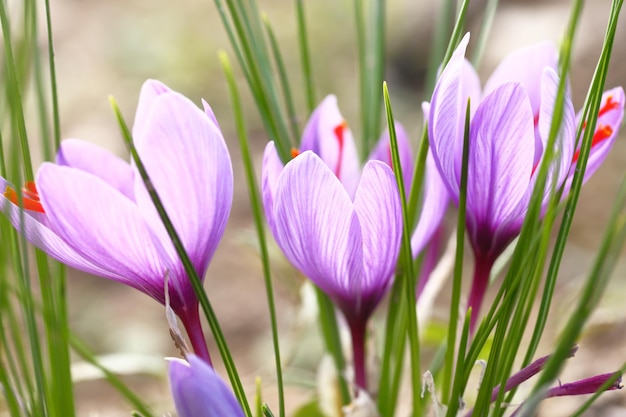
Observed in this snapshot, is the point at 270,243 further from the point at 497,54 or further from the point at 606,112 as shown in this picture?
the point at 497,54

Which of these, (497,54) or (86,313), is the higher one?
(497,54)

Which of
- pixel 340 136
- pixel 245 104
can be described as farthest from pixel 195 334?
pixel 245 104

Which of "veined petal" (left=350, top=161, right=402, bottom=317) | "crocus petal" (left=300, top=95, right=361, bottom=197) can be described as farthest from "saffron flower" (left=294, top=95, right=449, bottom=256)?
"veined petal" (left=350, top=161, right=402, bottom=317)

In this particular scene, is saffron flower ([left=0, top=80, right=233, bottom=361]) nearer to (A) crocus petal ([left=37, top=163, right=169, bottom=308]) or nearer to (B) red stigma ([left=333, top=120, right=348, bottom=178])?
(A) crocus petal ([left=37, top=163, right=169, bottom=308])

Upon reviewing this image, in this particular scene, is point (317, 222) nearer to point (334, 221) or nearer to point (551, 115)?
point (334, 221)

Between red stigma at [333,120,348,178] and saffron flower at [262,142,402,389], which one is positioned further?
red stigma at [333,120,348,178]

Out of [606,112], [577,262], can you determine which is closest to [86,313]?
[577,262]
